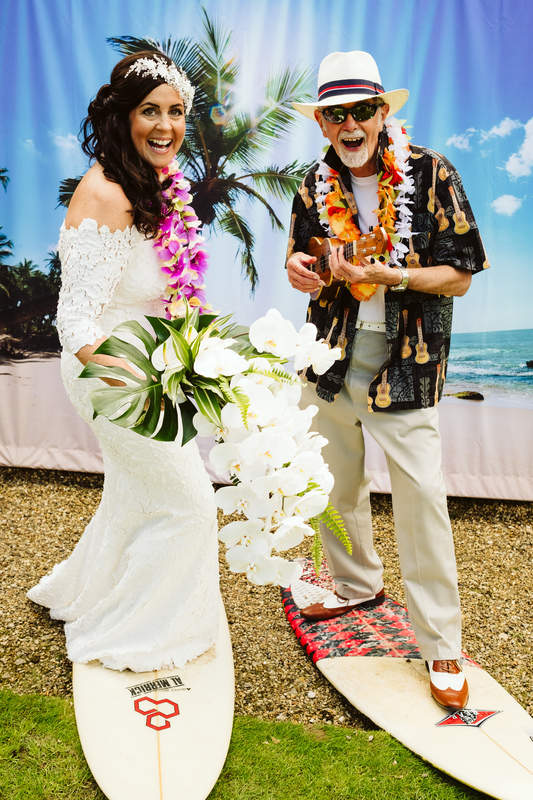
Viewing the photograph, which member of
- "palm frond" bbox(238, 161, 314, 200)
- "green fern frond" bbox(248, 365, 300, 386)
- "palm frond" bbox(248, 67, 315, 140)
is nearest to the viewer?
"green fern frond" bbox(248, 365, 300, 386)

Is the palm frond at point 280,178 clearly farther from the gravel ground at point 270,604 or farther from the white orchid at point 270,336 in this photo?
the white orchid at point 270,336

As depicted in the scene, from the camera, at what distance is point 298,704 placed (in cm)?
237

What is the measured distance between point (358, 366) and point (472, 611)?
4.68 ft

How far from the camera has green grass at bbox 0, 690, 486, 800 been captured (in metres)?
1.93

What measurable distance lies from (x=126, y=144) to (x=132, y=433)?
3.14ft

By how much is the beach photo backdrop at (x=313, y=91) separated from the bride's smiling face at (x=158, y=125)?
1947 mm

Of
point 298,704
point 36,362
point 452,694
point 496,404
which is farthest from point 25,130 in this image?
point 452,694

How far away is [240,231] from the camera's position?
414 cm

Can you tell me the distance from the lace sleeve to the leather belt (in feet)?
2.91

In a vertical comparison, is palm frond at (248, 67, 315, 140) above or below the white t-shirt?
above

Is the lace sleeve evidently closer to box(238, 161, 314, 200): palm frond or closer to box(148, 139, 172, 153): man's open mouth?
box(148, 139, 172, 153): man's open mouth

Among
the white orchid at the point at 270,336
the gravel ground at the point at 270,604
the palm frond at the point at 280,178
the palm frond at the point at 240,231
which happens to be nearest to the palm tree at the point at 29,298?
the gravel ground at the point at 270,604

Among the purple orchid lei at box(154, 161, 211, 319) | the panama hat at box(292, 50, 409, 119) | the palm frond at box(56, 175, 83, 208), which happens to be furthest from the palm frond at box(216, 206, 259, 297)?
the panama hat at box(292, 50, 409, 119)

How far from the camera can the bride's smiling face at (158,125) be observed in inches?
84.4
